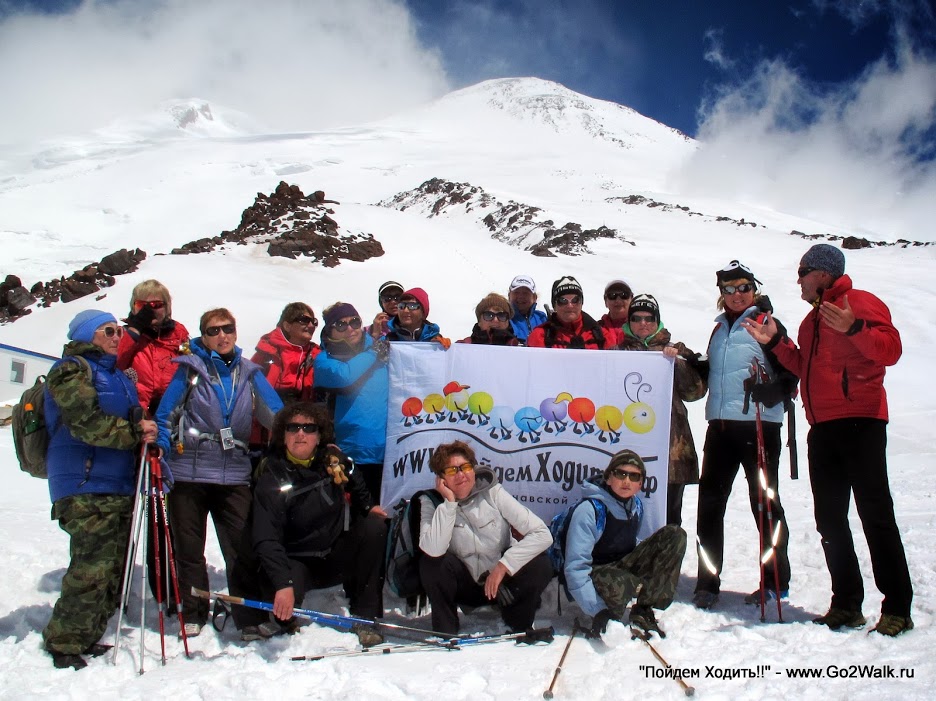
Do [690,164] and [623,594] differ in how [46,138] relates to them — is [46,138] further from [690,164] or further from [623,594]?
[623,594]

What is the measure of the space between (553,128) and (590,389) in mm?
155762

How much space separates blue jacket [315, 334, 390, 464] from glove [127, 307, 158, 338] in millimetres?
1099

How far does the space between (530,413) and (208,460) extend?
2222mm

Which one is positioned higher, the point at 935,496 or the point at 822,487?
the point at 822,487

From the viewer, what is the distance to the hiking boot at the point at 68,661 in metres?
3.68

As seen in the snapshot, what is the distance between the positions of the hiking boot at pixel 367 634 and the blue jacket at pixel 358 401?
3.93 feet

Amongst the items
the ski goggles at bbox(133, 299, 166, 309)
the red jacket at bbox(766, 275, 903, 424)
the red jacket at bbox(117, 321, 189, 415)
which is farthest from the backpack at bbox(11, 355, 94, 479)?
the red jacket at bbox(766, 275, 903, 424)

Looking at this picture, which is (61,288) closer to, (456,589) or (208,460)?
(208,460)

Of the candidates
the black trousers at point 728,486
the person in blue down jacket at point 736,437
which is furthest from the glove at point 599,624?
the black trousers at point 728,486

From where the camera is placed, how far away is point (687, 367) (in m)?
4.99

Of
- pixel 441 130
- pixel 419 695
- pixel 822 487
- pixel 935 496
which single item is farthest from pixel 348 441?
pixel 441 130

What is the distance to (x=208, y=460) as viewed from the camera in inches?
170

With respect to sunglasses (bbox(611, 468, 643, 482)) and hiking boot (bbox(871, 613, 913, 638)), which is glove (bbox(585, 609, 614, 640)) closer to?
sunglasses (bbox(611, 468, 643, 482))

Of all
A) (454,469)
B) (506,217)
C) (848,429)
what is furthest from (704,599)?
(506,217)
